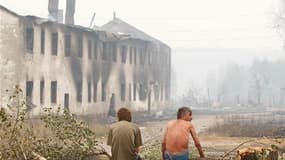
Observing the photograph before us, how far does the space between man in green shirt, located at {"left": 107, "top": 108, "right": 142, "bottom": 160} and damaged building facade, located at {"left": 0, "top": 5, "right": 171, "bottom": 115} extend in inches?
644

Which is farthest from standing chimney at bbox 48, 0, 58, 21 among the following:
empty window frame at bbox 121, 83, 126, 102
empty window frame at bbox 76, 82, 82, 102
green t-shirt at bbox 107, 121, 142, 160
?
green t-shirt at bbox 107, 121, 142, 160

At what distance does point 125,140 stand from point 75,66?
2907 centimetres

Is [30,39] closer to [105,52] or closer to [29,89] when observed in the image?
[29,89]

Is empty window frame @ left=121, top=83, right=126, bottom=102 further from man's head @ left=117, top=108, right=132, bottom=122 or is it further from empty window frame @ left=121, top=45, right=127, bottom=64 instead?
man's head @ left=117, top=108, right=132, bottom=122

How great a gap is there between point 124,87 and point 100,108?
225 inches

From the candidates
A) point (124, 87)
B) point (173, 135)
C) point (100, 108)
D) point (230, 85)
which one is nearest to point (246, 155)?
point (173, 135)

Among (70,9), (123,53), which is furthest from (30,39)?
(70,9)

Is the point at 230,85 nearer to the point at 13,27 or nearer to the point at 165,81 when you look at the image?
the point at 165,81

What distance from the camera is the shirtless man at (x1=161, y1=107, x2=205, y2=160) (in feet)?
29.7

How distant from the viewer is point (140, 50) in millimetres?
51844

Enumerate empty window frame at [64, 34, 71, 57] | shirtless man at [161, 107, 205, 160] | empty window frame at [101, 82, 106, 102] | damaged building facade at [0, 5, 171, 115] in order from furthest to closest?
1. empty window frame at [101, 82, 106, 102]
2. empty window frame at [64, 34, 71, 57]
3. damaged building facade at [0, 5, 171, 115]
4. shirtless man at [161, 107, 205, 160]

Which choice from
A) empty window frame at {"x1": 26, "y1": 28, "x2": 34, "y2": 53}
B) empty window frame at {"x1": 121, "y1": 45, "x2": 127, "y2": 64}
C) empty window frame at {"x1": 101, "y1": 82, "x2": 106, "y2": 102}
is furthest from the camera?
empty window frame at {"x1": 121, "y1": 45, "x2": 127, "y2": 64}

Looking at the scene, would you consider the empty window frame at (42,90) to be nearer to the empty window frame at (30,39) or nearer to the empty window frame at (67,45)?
the empty window frame at (30,39)

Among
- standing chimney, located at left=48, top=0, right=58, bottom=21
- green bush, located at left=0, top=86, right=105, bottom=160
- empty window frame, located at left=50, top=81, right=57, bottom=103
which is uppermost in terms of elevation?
standing chimney, located at left=48, top=0, right=58, bottom=21
